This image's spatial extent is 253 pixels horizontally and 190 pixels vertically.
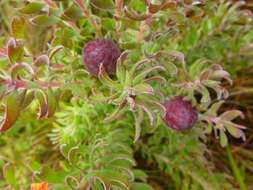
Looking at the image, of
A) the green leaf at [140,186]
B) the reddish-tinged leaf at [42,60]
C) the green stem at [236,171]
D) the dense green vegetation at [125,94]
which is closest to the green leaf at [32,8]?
the dense green vegetation at [125,94]

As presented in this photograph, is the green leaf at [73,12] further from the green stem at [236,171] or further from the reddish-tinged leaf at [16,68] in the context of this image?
the green stem at [236,171]

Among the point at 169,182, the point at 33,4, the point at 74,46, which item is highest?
the point at 33,4

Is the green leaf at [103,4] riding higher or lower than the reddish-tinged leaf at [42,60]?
higher

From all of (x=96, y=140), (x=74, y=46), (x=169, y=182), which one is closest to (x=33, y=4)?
(x=74, y=46)

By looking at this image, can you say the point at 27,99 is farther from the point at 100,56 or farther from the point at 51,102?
the point at 100,56

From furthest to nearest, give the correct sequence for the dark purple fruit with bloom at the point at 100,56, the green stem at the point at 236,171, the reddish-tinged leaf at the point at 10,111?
1. the green stem at the point at 236,171
2. the dark purple fruit with bloom at the point at 100,56
3. the reddish-tinged leaf at the point at 10,111

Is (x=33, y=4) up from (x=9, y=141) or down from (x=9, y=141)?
up

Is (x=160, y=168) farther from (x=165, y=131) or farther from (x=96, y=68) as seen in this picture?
(x=96, y=68)

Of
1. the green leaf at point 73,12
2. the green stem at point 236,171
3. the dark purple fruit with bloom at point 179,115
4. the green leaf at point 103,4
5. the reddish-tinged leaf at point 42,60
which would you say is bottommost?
the green stem at point 236,171
